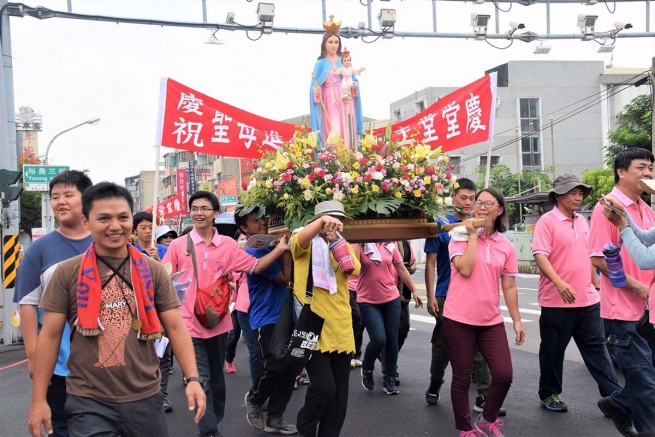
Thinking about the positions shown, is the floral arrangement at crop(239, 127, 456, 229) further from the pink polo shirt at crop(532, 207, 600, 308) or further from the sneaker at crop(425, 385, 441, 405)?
the sneaker at crop(425, 385, 441, 405)

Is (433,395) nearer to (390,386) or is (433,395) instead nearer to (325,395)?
(390,386)

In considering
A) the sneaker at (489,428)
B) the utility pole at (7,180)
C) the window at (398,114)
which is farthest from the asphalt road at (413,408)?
the window at (398,114)

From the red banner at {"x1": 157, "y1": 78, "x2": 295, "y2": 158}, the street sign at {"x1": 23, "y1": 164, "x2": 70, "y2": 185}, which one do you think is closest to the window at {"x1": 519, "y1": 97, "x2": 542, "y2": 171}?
the street sign at {"x1": 23, "y1": 164, "x2": 70, "y2": 185}

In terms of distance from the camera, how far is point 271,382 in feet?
18.4

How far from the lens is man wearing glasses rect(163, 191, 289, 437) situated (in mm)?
5359

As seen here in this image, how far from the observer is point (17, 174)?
12.2m

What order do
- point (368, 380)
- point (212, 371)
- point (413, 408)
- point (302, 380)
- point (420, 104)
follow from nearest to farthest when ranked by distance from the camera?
1. point (212, 371)
2. point (413, 408)
3. point (368, 380)
4. point (302, 380)
5. point (420, 104)

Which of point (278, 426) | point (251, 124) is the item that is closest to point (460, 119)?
point (251, 124)

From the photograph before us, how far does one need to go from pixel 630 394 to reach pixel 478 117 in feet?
11.2

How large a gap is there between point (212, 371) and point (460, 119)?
150 inches

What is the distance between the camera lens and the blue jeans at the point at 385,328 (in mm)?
6941

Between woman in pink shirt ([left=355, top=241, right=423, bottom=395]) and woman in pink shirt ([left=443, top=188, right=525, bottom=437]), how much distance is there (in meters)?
1.67

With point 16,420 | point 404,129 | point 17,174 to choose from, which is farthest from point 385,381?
point 17,174

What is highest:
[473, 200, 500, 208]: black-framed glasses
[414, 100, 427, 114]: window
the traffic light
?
[414, 100, 427, 114]: window
